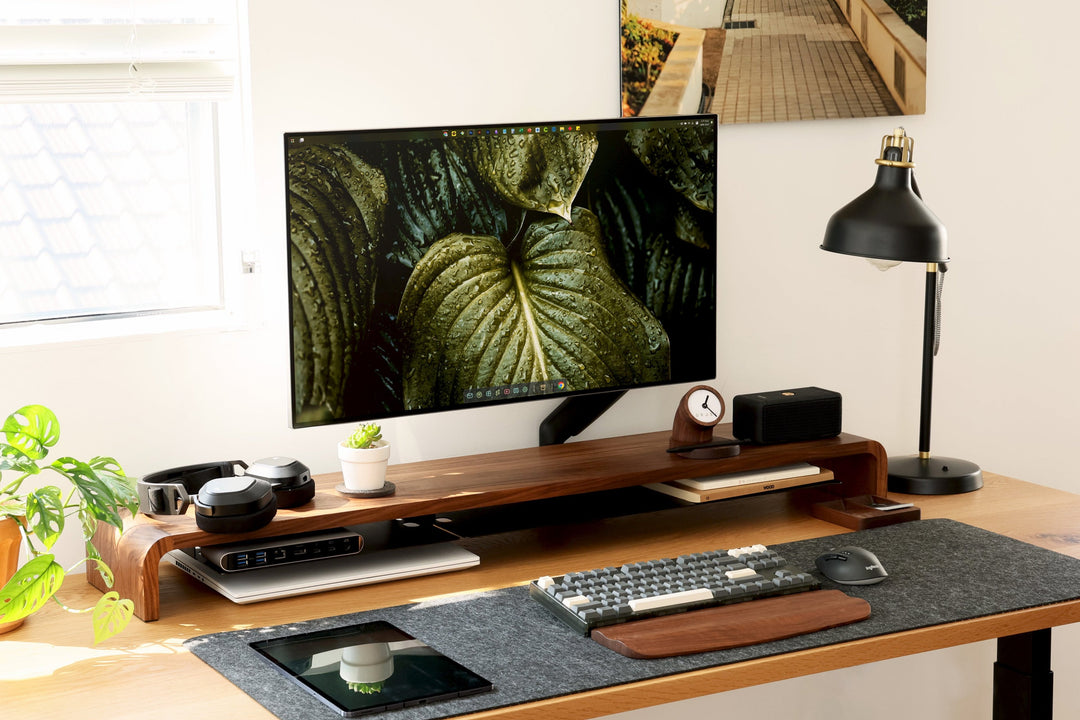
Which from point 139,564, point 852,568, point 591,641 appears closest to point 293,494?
point 139,564

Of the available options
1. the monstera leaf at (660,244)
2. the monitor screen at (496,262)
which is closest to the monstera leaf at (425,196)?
the monitor screen at (496,262)

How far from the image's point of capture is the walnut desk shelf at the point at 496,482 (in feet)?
4.82

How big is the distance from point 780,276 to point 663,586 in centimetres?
88

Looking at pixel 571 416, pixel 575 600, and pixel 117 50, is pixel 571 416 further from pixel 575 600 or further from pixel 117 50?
pixel 117 50

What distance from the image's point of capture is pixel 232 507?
1.47 m

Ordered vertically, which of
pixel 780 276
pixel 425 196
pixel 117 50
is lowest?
pixel 780 276

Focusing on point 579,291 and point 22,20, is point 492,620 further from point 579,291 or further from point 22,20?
point 22,20

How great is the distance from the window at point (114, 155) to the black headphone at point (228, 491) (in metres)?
0.31

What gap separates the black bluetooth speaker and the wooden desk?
0.12 metres

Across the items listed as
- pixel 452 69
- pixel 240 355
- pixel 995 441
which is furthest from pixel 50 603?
pixel 995 441

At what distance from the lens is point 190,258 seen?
1.84 meters

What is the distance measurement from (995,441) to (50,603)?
1.72 m

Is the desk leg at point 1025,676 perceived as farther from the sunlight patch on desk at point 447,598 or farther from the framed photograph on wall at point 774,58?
the framed photograph on wall at point 774,58

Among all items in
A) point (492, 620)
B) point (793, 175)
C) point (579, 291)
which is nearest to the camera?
point (492, 620)
